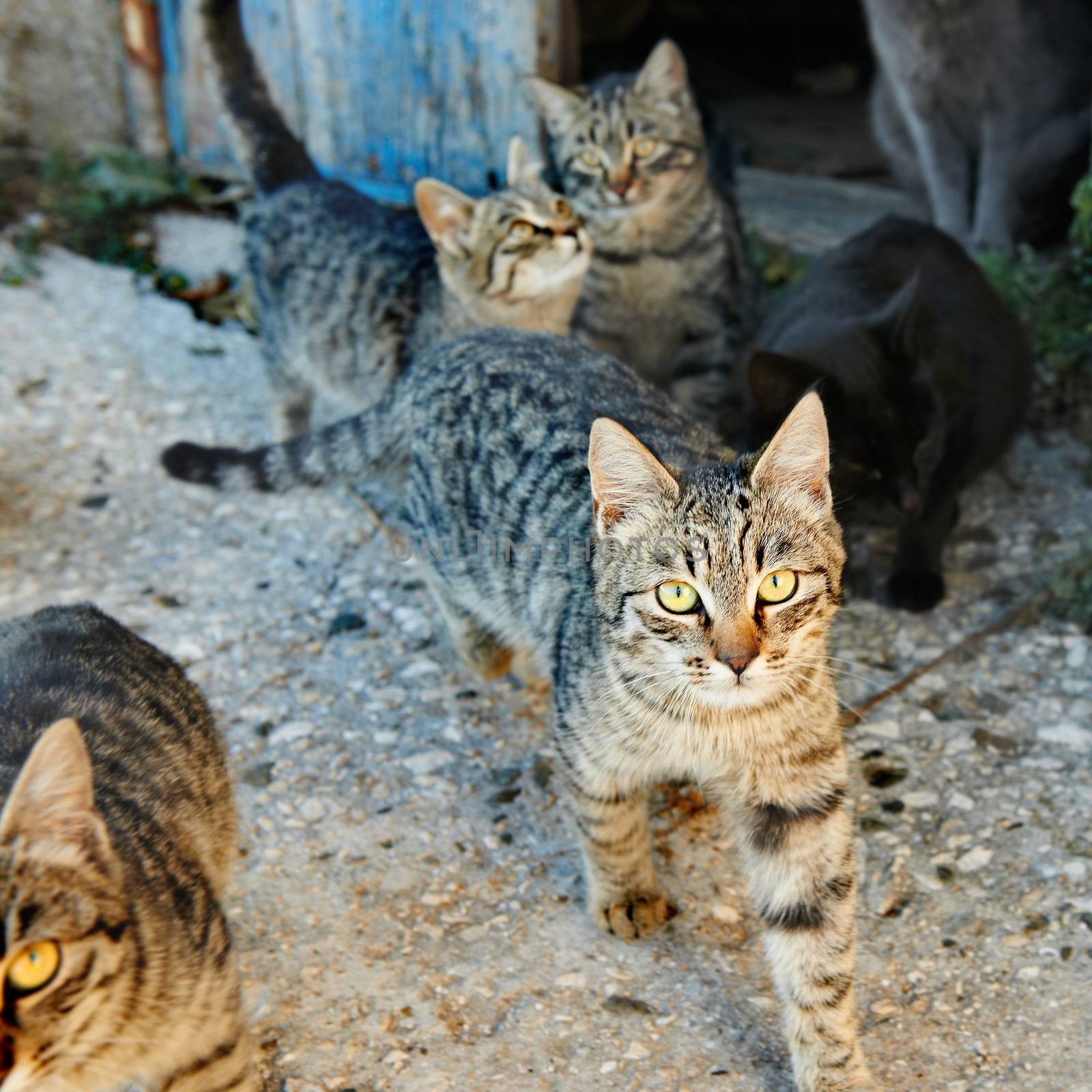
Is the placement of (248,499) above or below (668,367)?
below

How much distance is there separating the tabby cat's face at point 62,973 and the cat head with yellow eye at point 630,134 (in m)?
3.35

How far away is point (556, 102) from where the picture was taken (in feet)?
15.1

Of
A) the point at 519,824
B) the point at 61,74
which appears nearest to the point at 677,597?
the point at 519,824

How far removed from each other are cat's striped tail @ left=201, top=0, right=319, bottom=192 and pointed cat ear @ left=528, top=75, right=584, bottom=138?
1.02 m

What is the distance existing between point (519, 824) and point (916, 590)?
155cm

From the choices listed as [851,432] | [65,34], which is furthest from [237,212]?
[851,432]

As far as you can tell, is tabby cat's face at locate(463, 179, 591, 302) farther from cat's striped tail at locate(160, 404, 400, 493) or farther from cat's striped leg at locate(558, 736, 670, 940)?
cat's striped leg at locate(558, 736, 670, 940)

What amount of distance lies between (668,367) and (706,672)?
2731 mm

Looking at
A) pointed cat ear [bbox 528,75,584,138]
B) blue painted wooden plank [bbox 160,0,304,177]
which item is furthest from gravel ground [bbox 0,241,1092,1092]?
blue painted wooden plank [bbox 160,0,304,177]

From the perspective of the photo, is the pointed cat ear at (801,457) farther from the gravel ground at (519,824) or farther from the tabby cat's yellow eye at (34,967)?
the tabby cat's yellow eye at (34,967)

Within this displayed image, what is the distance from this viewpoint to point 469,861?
119 inches

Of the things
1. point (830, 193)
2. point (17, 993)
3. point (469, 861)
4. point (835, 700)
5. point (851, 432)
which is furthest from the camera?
point (830, 193)

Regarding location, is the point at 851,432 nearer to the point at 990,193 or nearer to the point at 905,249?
the point at 905,249

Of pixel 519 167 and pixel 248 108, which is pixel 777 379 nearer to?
pixel 519 167
